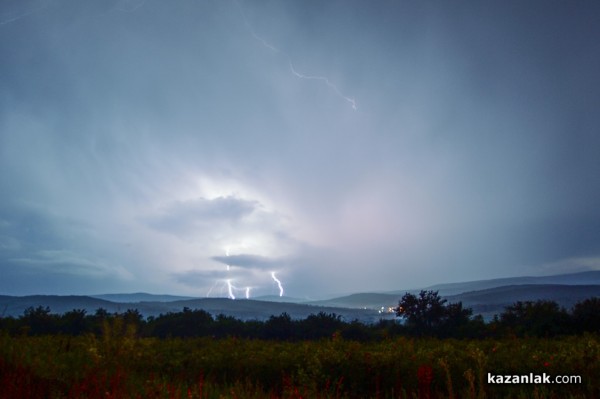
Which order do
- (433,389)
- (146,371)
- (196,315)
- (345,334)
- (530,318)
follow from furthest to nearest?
(196,315), (345,334), (530,318), (146,371), (433,389)

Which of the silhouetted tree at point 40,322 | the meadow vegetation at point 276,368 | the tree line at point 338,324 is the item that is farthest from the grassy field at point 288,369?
the silhouetted tree at point 40,322

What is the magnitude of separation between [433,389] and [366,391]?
145 centimetres

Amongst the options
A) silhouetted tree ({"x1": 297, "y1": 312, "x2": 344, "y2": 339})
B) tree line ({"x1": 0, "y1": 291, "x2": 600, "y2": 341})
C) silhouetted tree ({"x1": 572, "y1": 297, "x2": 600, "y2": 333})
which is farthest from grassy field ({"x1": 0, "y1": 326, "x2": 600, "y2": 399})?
silhouetted tree ({"x1": 297, "y1": 312, "x2": 344, "y2": 339})

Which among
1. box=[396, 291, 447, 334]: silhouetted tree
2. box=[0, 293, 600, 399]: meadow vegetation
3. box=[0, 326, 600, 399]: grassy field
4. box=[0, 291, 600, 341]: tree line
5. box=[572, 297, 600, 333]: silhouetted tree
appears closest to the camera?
box=[0, 293, 600, 399]: meadow vegetation

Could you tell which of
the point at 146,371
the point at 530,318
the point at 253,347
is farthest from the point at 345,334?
the point at 146,371

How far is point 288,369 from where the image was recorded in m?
9.88

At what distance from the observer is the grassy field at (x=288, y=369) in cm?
719

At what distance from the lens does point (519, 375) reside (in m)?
8.40

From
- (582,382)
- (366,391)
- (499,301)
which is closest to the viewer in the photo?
(582,382)

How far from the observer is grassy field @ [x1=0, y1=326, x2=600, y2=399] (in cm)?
719

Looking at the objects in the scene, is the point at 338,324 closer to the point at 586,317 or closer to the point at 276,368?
the point at 586,317

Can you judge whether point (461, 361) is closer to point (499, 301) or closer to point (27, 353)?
point (27, 353)

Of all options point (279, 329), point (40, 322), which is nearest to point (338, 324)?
point (279, 329)

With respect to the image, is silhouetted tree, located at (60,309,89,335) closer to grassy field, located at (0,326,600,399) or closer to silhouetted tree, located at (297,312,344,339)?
silhouetted tree, located at (297,312,344,339)
